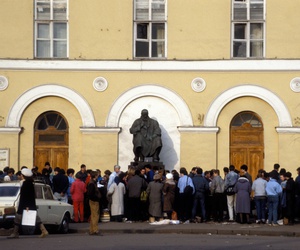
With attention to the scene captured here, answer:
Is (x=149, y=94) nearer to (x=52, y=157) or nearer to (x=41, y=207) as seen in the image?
(x=52, y=157)

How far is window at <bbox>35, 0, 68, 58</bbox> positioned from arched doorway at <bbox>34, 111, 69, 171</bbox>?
2294mm

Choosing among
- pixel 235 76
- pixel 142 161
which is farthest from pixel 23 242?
pixel 235 76

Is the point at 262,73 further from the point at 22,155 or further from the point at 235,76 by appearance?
the point at 22,155

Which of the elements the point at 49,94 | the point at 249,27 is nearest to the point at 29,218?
the point at 49,94

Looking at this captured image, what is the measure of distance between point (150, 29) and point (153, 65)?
4.58ft

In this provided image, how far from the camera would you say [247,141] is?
43281 mm

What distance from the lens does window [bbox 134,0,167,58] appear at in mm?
43562

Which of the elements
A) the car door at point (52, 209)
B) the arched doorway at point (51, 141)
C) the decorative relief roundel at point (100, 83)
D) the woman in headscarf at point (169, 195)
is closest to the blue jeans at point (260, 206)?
the woman in headscarf at point (169, 195)

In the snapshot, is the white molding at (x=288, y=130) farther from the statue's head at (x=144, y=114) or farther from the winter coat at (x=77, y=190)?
the winter coat at (x=77, y=190)

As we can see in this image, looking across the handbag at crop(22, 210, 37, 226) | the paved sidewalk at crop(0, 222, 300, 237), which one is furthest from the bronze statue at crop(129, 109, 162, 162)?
the handbag at crop(22, 210, 37, 226)

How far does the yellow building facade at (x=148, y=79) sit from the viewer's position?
43.0 m

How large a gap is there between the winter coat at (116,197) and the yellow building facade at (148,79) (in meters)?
5.52

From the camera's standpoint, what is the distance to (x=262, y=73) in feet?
141

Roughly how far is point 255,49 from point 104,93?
586cm
